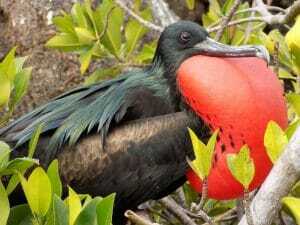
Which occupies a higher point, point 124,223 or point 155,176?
point 155,176

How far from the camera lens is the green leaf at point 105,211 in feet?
5.60

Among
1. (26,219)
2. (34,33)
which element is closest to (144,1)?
(34,33)

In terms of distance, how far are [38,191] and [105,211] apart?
0.48 ft

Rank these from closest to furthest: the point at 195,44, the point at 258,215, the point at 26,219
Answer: the point at 258,215 < the point at 26,219 < the point at 195,44

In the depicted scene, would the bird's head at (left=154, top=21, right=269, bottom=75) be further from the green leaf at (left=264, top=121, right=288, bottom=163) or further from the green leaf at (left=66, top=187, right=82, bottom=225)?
the green leaf at (left=66, top=187, right=82, bottom=225)

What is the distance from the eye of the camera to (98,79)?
10.6ft

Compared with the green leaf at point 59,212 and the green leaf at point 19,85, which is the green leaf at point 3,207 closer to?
the green leaf at point 59,212

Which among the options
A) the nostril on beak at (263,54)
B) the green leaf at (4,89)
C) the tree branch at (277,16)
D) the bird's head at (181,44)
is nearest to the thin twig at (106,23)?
the bird's head at (181,44)

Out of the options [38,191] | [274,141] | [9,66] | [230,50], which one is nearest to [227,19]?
[230,50]

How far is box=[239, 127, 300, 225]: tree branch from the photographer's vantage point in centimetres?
158

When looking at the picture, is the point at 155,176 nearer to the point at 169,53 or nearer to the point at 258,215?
the point at 169,53

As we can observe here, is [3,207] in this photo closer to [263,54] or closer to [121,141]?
[121,141]

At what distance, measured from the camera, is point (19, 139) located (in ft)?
8.13

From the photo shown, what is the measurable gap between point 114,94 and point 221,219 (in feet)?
1.61
